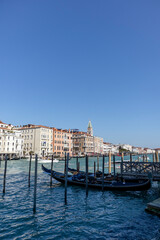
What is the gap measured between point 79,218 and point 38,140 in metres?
60.9

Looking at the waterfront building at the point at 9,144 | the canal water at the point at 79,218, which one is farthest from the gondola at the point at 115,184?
the waterfront building at the point at 9,144

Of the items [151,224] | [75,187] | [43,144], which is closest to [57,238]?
[151,224]

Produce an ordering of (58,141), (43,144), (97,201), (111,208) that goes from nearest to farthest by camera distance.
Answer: (111,208) → (97,201) → (43,144) → (58,141)

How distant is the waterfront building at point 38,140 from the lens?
67562 mm

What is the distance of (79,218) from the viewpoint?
28.8 feet

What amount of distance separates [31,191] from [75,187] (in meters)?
3.82

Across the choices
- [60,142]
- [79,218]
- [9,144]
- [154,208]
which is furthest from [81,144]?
[154,208]

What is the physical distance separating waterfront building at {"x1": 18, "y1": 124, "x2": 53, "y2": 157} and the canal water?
55440 mm

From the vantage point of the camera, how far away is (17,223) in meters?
8.19

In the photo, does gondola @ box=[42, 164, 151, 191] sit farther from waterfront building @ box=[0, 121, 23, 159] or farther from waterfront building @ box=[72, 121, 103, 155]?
waterfront building @ box=[72, 121, 103, 155]

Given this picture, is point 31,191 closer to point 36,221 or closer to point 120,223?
point 36,221

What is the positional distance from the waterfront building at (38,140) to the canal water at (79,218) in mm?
55440

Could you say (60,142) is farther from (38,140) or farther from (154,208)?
(154,208)

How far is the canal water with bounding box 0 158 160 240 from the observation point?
710cm
